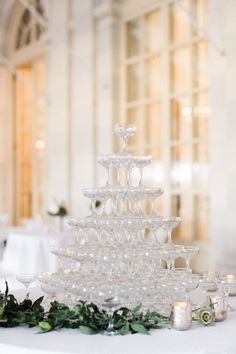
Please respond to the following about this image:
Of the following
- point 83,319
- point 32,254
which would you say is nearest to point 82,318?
point 83,319

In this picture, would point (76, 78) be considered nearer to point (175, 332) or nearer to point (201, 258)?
point (201, 258)

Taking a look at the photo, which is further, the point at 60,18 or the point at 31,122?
the point at 31,122

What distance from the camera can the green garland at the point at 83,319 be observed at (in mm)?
2412

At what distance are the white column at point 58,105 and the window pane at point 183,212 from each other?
2.10 metres

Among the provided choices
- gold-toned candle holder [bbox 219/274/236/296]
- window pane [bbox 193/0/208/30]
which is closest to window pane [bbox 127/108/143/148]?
window pane [bbox 193/0/208/30]

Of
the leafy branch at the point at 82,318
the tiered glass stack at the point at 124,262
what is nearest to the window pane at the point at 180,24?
the tiered glass stack at the point at 124,262

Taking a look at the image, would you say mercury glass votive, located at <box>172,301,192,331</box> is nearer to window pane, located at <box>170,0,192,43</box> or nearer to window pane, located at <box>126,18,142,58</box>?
window pane, located at <box>170,0,192,43</box>

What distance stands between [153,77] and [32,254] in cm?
337

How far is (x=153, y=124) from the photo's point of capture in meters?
8.82

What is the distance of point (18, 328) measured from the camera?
8.30ft

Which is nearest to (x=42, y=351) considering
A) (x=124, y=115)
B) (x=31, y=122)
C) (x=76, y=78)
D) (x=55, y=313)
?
(x=55, y=313)

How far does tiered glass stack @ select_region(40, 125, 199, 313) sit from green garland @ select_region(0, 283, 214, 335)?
0.12 metres

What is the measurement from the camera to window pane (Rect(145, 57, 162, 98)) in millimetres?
8711

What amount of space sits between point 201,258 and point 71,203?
8.46ft
